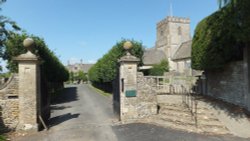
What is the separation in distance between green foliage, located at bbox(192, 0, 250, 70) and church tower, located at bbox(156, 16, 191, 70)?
128 feet

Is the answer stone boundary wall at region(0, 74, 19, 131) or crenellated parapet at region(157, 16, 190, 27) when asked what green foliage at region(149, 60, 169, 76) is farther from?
stone boundary wall at region(0, 74, 19, 131)

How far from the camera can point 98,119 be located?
1170cm

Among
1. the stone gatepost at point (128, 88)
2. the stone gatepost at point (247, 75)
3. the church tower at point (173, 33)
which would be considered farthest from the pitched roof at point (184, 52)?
the stone gatepost at point (128, 88)

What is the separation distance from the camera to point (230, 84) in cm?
1264

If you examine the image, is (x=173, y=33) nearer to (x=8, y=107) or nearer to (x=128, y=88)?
(x=128, y=88)

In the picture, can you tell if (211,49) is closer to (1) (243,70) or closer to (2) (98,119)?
(1) (243,70)

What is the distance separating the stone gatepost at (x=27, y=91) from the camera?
9211 millimetres

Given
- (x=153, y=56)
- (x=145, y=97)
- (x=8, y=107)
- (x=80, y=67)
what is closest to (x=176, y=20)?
(x=153, y=56)

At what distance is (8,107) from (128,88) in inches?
196

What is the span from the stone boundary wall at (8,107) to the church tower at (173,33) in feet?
152

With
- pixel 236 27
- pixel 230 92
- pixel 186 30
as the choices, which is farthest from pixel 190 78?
pixel 186 30

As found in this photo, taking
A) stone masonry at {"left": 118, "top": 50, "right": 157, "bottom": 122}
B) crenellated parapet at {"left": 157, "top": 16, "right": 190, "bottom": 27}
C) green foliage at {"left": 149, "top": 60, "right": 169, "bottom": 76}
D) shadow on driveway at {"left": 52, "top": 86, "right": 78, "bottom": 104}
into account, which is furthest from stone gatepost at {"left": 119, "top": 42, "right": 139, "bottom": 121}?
crenellated parapet at {"left": 157, "top": 16, "right": 190, "bottom": 27}

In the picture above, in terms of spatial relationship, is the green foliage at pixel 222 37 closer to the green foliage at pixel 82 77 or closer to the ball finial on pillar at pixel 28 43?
the ball finial on pillar at pixel 28 43

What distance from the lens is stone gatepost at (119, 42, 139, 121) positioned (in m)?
10.6
